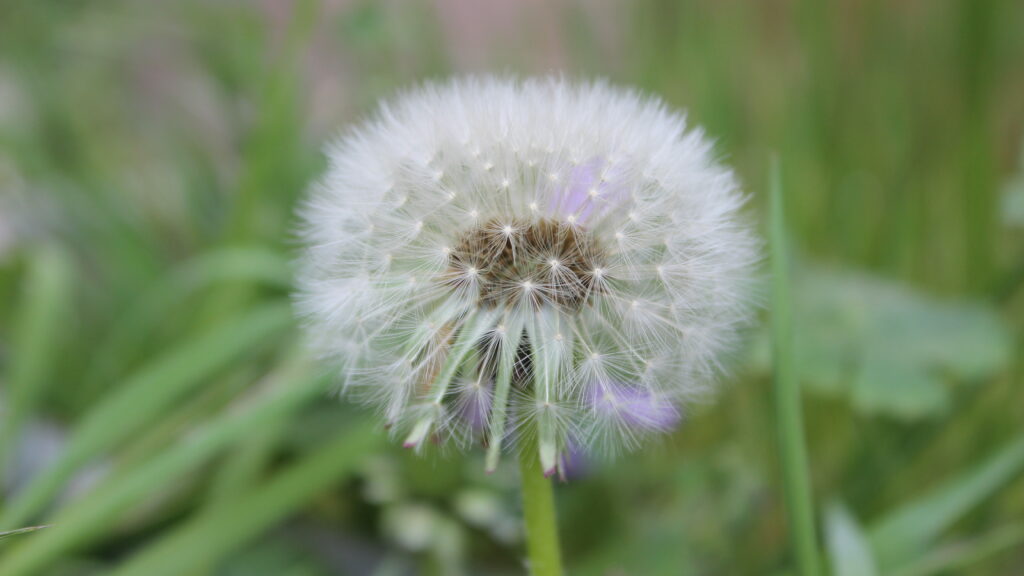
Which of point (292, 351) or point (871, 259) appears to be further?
point (871, 259)

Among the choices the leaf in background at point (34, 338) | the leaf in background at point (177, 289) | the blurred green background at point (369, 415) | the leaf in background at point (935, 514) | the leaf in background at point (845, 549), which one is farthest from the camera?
the leaf in background at point (177, 289)

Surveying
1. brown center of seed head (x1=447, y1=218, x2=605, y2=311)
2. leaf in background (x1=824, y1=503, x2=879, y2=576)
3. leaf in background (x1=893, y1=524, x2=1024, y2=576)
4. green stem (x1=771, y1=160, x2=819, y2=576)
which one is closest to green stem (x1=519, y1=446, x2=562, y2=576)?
brown center of seed head (x1=447, y1=218, x2=605, y2=311)

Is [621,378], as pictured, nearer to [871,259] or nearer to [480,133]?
[480,133]

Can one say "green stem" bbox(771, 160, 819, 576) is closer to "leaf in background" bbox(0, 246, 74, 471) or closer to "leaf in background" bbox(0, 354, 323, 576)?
"leaf in background" bbox(0, 354, 323, 576)

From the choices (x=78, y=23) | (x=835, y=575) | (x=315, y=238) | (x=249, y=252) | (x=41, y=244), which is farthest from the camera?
(x=78, y=23)

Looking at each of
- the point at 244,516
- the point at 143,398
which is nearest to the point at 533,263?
the point at 244,516

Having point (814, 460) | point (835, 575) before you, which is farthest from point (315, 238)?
point (814, 460)

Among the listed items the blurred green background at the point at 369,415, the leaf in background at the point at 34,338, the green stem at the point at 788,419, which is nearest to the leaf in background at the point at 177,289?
the blurred green background at the point at 369,415

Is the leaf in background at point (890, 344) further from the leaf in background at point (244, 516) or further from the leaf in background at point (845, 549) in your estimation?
Result: the leaf in background at point (244, 516)
